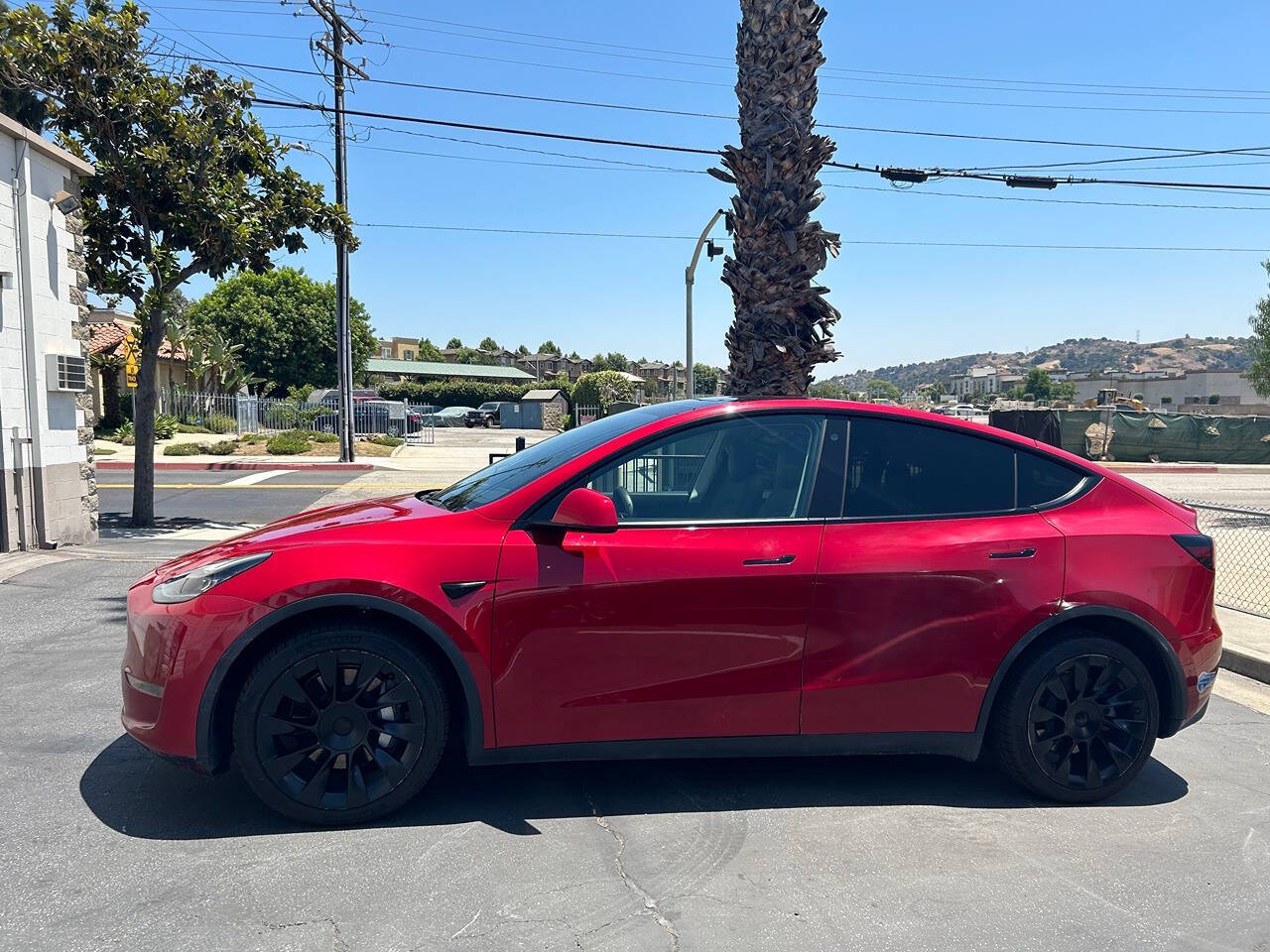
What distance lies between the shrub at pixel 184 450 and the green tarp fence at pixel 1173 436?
86.8ft

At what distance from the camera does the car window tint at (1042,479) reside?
395 cm

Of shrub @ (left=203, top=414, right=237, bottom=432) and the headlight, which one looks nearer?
the headlight

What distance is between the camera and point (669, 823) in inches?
141

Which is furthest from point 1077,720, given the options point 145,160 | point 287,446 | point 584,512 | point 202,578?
point 287,446

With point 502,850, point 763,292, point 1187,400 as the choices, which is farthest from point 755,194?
point 1187,400

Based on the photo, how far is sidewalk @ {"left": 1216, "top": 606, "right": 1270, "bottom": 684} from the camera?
6051 mm

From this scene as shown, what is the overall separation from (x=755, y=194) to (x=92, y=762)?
7.69 meters

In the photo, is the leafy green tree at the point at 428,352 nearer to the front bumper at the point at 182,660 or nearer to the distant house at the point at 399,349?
the distant house at the point at 399,349

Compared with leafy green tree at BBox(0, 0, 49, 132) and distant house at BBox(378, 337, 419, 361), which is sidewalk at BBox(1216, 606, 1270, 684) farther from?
distant house at BBox(378, 337, 419, 361)

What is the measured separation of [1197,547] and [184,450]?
2637 cm

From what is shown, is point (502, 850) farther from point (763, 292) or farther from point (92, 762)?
point (763, 292)

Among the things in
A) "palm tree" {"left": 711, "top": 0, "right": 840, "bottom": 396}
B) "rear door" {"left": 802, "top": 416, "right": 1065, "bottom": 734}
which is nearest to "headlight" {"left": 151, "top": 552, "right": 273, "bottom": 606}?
"rear door" {"left": 802, "top": 416, "right": 1065, "bottom": 734}

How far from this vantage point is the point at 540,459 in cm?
405

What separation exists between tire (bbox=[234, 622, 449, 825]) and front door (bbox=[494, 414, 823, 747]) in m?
0.31
